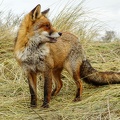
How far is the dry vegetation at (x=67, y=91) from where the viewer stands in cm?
420

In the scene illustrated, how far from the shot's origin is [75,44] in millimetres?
5500

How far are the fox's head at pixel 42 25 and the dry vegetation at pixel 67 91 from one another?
Result: 1014mm

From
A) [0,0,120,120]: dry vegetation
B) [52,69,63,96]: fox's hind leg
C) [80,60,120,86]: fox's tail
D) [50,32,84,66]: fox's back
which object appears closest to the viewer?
[0,0,120,120]: dry vegetation

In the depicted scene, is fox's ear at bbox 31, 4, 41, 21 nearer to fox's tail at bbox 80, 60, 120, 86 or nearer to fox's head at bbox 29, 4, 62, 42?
fox's head at bbox 29, 4, 62, 42

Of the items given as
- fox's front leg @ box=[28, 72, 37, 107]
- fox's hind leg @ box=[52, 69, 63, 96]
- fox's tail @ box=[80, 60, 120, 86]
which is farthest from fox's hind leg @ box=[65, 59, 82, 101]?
fox's front leg @ box=[28, 72, 37, 107]

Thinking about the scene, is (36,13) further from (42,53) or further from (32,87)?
(32,87)

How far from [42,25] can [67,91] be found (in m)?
1.53

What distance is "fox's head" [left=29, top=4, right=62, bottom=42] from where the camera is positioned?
463cm

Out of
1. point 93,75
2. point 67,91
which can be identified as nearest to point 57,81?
point 67,91

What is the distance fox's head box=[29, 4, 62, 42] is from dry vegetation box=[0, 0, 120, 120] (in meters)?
1.01

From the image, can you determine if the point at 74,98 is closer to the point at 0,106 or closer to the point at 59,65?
the point at 59,65

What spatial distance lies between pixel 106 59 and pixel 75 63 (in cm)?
189

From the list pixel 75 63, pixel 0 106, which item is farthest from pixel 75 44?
pixel 0 106

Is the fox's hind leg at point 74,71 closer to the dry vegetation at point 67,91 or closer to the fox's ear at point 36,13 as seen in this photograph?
the dry vegetation at point 67,91
